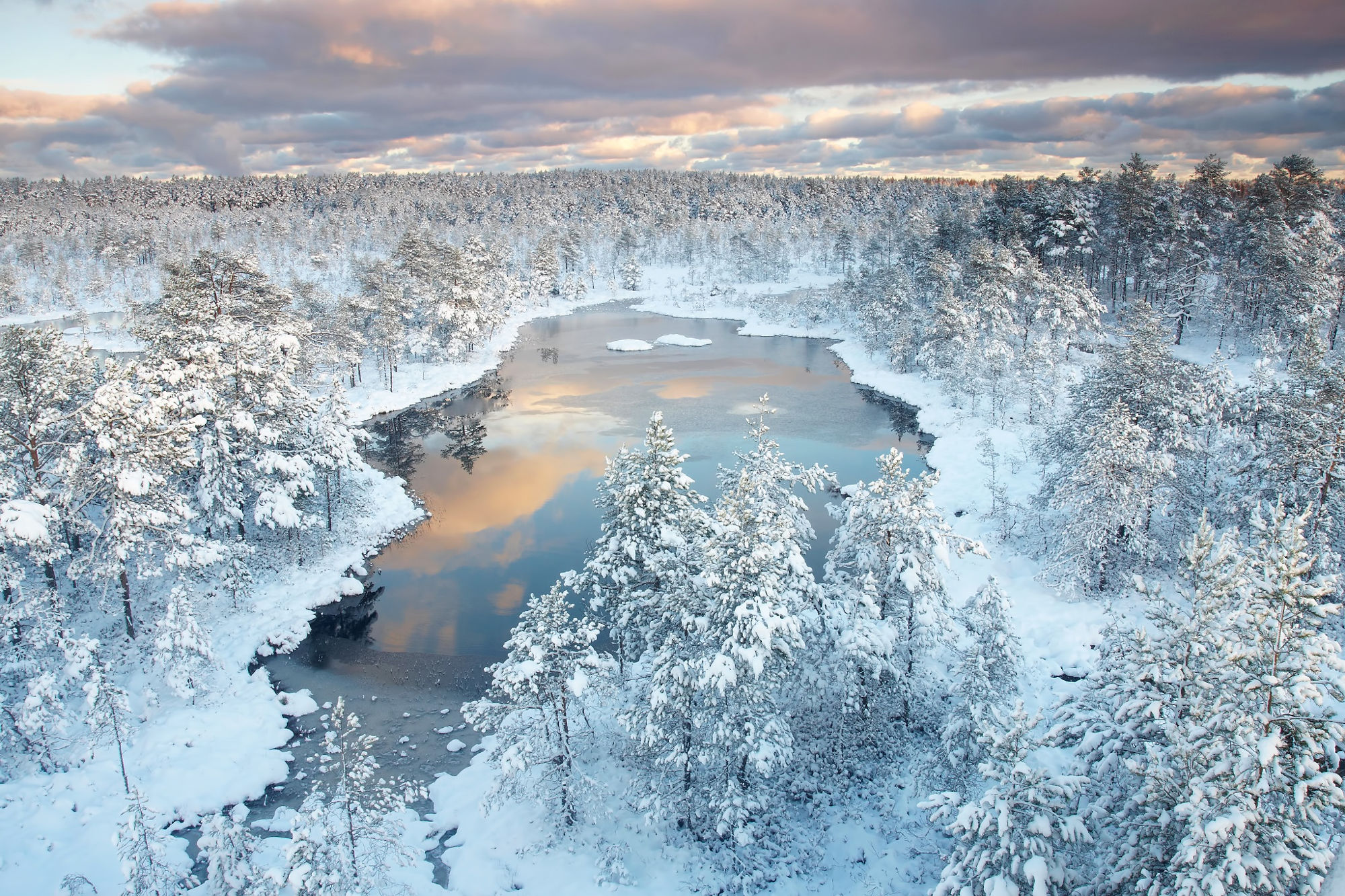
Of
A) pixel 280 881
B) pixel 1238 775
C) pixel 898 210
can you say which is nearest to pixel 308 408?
pixel 280 881

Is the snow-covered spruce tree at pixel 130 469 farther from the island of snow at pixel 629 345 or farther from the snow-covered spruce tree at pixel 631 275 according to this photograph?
the snow-covered spruce tree at pixel 631 275

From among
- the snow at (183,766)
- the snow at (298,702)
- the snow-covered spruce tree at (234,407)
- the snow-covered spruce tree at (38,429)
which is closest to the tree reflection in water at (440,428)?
the snow-covered spruce tree at (234,407)

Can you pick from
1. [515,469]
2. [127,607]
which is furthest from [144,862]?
[515,469]

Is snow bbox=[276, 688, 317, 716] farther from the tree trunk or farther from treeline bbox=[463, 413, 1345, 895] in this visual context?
treeline bbox=[463, 413, 1345, 895]

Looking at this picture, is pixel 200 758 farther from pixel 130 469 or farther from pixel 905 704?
pixel 905 704

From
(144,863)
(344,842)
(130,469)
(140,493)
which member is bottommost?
(144,863)
